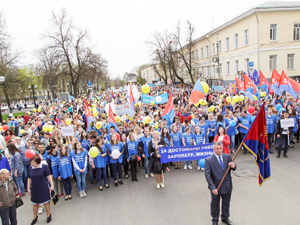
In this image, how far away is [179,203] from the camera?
5.34 m

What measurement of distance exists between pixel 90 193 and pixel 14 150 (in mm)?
2546

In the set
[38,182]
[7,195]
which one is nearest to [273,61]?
[38,182]

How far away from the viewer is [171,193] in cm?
591

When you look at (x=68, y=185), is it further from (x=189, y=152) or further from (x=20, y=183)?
(x=189, y=152)

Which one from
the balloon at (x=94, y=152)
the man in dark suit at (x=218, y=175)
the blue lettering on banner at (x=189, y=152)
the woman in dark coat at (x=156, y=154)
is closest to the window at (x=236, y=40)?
the blue lettering on banner at (x=189, y=152)

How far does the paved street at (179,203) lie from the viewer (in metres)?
4.69

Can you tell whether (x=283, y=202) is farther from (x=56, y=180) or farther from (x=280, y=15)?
(x=280, y=15)

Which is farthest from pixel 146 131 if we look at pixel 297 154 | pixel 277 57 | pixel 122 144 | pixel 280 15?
pixel 280 15

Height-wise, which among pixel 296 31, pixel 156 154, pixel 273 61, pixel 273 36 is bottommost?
pixel 156 154

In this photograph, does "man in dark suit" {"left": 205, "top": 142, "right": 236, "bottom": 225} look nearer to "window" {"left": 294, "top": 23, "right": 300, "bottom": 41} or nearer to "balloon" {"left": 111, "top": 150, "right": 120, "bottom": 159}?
"balloon" {"left": 111, "top": 150, "right": 120, "bottom": 159}

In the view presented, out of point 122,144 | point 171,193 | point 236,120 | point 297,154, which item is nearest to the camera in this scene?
point 171,193

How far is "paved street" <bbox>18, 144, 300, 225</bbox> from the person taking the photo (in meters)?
4.69

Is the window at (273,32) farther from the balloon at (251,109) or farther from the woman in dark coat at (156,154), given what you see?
the woman in dark coat at (156,154)

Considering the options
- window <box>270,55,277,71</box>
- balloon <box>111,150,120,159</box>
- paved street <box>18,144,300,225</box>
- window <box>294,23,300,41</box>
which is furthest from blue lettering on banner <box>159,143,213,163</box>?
window <box>294,23,300,41</box>
